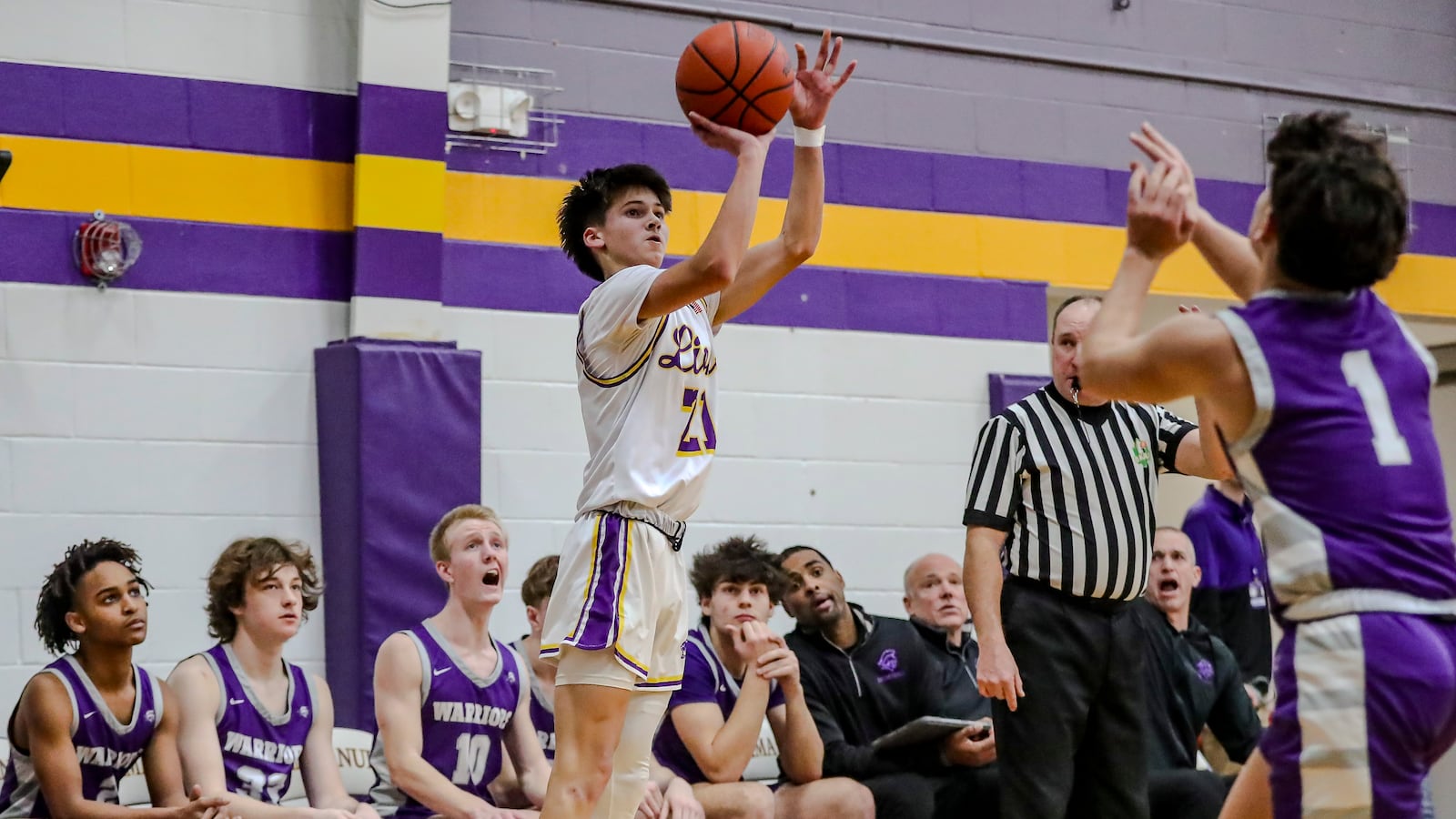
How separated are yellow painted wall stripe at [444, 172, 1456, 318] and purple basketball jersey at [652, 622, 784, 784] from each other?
7.74 feet

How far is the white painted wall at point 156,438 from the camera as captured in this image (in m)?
6.45

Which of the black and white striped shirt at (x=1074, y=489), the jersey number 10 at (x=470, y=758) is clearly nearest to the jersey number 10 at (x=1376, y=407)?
the black and white striped shirt at (x=1074, y=489)

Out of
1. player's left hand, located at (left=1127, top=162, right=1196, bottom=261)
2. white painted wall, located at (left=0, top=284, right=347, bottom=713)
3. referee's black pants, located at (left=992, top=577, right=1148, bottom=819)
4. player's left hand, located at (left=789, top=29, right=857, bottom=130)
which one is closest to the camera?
player's left hand, located at (left=1127, top=162, right=1196, bottom=261)

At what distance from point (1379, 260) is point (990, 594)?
2080 mm

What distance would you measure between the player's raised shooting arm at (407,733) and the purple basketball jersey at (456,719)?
0.04 metres

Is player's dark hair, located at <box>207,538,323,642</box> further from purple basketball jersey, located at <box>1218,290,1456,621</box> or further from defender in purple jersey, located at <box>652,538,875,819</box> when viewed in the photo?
purple basketball jersey, located at <box>1218,290,1456,621</box>

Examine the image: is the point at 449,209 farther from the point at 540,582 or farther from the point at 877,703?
the point at 877,703

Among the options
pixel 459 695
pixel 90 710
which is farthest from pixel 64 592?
pixel 459 695

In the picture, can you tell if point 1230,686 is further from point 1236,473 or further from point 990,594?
point 1236,473

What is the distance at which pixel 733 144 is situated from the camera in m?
3.95

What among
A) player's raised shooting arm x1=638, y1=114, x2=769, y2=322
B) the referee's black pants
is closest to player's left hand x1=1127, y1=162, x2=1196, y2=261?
player's raised shooting arm x1=638, y1=114, x2=769, y2=322

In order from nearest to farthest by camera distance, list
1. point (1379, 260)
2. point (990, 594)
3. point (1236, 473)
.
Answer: point (1379, 260)
point (1236, 473)
point (990, 594)

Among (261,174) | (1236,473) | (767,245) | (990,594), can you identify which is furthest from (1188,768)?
(261,174)

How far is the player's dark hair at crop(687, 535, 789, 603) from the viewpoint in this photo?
5.96 m
